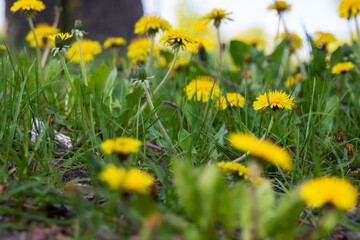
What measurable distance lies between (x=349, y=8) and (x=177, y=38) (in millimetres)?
1236

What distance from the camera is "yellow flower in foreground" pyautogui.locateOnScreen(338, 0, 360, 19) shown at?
1.98 metres

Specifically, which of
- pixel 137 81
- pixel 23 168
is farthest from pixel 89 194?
pixel 137 81

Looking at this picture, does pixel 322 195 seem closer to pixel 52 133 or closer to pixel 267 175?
pixel 267 175

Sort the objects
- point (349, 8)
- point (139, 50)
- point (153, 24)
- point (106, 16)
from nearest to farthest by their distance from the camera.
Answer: point (153, 24) → point (349, 8) → point (139, 50) → point (106, 16)

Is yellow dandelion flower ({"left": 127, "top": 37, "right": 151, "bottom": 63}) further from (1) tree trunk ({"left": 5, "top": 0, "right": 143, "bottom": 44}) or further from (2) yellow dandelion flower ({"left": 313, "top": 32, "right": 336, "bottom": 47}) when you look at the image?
(1) tree trunk ({"left": 5, "top": 0, "right": 143, "bottom": 44})

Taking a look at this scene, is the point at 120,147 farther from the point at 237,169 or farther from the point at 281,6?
the point at 281,6

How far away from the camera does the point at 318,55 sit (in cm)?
236

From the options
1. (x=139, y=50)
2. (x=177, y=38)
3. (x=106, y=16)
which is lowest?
(x=139, y=50)

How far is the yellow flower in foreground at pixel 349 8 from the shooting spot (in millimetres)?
1977

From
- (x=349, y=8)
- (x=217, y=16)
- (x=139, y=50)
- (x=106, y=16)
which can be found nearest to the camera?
(x=217, y=16)

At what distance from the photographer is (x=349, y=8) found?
6.59 feet

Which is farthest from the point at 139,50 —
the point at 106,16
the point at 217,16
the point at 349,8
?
the point at 106,16

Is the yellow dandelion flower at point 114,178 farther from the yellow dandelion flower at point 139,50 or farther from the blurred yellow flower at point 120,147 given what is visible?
the yellow dandelion flower at point 139,50

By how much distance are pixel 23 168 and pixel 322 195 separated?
2.53 ft
